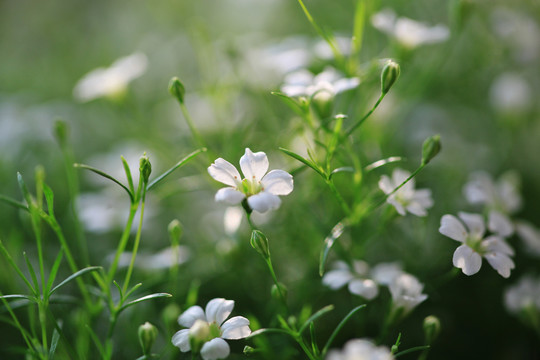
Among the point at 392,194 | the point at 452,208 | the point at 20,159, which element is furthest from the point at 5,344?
the point at 452,208

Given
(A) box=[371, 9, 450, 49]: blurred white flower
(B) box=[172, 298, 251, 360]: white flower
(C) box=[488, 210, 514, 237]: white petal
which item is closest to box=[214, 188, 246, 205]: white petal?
(B) box=[172, 298, 251, 360]: white flower

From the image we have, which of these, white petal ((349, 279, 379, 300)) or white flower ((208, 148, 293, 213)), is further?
white petal ((349, 279, 379, 300))

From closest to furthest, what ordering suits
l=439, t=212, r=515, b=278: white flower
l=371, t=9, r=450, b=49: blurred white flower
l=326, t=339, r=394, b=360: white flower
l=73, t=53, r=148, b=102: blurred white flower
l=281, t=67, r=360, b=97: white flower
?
1. l=326, t=339, r=394, b=360: white flower
2. l=439, t=212, r=515, b=278: white flower
3. l=281, t=67, r=360, b=97: white flower
4. l=371, t=9, r=450, b=49: blurred white flower
5. l=73, t=53, r=148, b=102: blurred white flower

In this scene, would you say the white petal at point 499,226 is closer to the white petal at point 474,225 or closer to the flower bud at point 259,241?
the white petal at point 474,225

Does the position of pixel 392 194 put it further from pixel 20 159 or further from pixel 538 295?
pixel 20 159

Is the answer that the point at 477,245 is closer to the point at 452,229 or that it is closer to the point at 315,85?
the point at 452,229

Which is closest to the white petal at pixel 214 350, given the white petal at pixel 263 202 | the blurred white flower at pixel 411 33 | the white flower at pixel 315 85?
the white petal at pixel 263 202

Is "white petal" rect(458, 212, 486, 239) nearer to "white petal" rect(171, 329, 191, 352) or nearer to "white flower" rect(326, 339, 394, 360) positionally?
"white flower" rect(326, 339, 394, 360)
